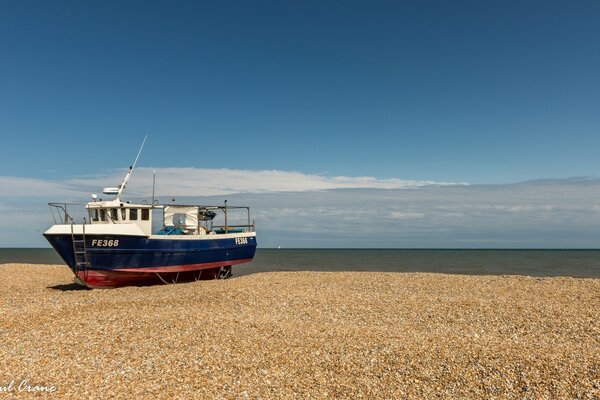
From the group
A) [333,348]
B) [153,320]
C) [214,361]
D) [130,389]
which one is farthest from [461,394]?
[153,320]

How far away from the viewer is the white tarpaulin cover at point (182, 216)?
27875 millimetres

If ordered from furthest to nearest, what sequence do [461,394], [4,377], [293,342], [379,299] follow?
[379,299] < [293,342] < [4,377] < [461,394]

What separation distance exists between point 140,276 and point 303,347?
16.1 metres

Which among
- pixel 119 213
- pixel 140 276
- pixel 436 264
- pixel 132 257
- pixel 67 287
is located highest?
pixel 119 213

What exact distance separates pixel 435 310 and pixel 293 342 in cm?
724

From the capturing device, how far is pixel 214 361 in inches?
369

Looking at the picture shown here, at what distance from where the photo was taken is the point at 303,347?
1047 centimetres

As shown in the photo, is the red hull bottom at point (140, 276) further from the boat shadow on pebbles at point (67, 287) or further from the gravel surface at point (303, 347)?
the gravel surface at point (303, 347)

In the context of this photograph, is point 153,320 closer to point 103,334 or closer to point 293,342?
point 103,334
